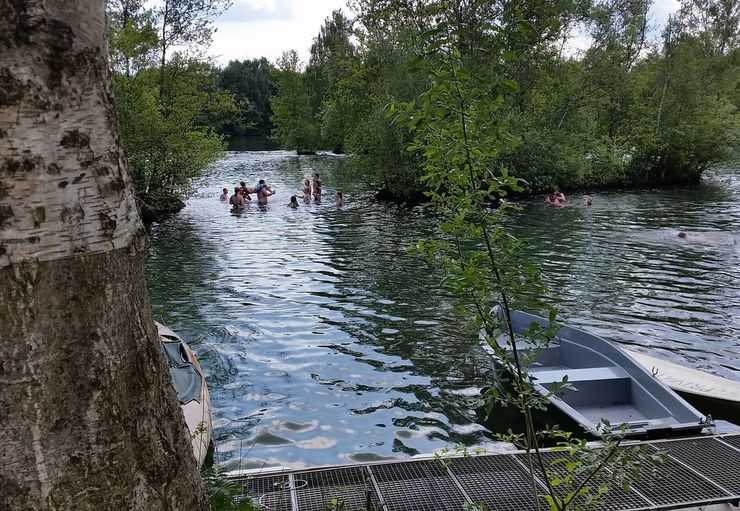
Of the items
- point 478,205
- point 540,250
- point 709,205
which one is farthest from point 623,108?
point 478,205

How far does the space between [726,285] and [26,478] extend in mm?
14575

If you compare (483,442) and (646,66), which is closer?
(483,442)

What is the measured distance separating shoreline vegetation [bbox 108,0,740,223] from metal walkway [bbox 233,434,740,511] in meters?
16.7

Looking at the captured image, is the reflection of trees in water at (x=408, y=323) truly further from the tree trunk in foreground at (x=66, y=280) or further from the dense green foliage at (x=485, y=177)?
the tree trunk in foreground at (x=66, y=280)

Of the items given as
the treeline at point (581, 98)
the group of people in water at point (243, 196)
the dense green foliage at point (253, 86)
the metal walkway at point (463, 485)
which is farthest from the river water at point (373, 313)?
the dense green foliage at point (253, 86)

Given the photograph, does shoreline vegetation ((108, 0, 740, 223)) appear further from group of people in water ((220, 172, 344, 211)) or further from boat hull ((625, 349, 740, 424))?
boat hull ((625, 349, 740, 424))

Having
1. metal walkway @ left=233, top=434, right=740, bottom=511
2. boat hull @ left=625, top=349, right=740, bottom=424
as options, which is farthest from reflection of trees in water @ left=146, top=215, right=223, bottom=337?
boat hull @ left=625, top=349, right=740, bottom=424

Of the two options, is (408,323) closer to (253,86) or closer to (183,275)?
(183,275)

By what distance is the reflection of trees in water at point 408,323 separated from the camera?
8.09 m

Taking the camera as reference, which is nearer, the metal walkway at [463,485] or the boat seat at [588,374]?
the metal walkway at [463,485]

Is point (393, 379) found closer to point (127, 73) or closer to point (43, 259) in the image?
point (43, 259)

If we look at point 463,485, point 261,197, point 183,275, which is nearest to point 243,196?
point 261,197

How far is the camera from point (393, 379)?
8789 millimetres

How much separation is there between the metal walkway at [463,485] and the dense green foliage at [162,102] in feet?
55.8
